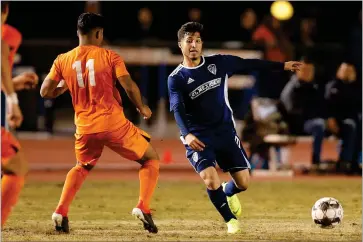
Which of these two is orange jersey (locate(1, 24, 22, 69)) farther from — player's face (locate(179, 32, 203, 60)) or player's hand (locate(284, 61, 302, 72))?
player's hand (locate(284, 61, 302, 72))

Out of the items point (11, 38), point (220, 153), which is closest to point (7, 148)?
point (11, 38)

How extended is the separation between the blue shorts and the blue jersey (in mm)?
90

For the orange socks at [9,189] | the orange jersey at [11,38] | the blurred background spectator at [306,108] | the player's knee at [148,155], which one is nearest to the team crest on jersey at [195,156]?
the player's knee at [148,155]

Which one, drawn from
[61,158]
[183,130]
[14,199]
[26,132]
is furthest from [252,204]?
[26,132]

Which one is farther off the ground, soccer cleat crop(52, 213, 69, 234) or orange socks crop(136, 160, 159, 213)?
orange socks crop(136, 160, 159, 213)

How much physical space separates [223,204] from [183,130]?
84cm

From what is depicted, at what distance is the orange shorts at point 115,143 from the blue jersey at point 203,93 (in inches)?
18.3

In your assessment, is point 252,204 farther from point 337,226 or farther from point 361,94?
point 361,94

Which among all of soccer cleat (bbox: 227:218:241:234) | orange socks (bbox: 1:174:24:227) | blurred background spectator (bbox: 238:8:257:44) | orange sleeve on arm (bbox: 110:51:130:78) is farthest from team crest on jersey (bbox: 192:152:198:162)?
blurred background spectator (bbox: 238:8:257:44)

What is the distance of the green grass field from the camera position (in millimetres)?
9398

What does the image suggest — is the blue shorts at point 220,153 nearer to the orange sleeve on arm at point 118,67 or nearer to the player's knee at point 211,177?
the player's knee at point 211,177

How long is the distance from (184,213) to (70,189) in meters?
2.08

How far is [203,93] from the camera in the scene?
383 inches

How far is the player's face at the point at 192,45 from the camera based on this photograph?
9680mm
